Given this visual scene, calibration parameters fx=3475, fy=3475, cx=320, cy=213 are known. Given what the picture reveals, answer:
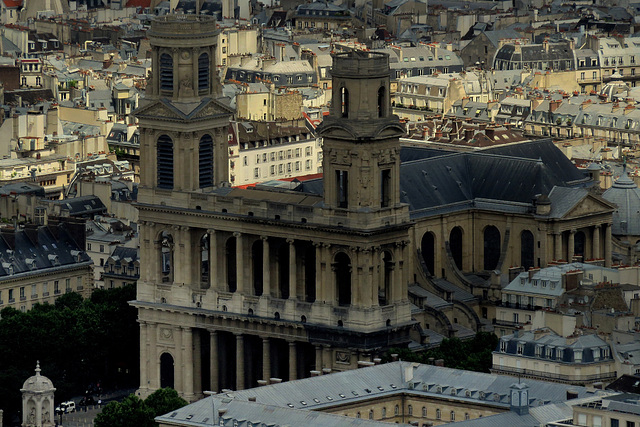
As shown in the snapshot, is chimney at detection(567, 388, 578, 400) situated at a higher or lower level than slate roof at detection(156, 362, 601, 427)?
higher

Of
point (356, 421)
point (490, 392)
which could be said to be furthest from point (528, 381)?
point (356, 421)

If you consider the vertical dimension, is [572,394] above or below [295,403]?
above

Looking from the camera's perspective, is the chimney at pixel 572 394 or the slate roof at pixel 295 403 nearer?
the slate roof at pixel 295 403

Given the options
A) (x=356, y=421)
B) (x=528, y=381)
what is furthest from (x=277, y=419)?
(x=528, y=381)

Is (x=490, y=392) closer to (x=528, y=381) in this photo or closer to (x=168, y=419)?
(x=528, y=381)

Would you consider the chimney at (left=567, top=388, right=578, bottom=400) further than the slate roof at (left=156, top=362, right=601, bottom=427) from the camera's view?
Yes

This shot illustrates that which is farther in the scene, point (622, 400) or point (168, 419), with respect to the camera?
point (168, 419)

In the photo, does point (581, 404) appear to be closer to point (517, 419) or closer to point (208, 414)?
point (517, 419)

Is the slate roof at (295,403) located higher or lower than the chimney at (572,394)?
lower

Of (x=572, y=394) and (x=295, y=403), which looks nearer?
(x=572, y=394)
